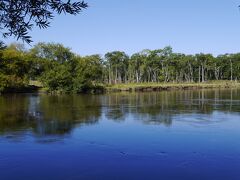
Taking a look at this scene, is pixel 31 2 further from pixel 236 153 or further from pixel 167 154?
pixel 236 153

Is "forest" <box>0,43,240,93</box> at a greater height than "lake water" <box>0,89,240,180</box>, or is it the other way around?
"forest" <box>0,43,240,93</box>

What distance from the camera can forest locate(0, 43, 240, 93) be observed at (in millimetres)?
89625

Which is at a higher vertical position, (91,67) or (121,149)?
(91,67)

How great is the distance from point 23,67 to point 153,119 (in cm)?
7018

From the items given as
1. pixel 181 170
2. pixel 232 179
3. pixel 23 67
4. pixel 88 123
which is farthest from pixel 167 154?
pixel 23 67

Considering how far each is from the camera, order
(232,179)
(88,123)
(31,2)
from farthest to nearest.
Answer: (88,123) → (232,179) → (31,2)

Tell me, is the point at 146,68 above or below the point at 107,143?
above

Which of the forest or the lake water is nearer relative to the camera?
the lake water

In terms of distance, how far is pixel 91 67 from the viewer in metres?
101

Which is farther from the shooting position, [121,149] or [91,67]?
[91,67]

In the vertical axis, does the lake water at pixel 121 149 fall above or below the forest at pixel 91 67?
below

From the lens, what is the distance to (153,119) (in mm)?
31156

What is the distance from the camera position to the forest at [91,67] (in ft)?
294

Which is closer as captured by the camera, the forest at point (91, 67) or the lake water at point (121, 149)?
the lake water at point (121, 149)
